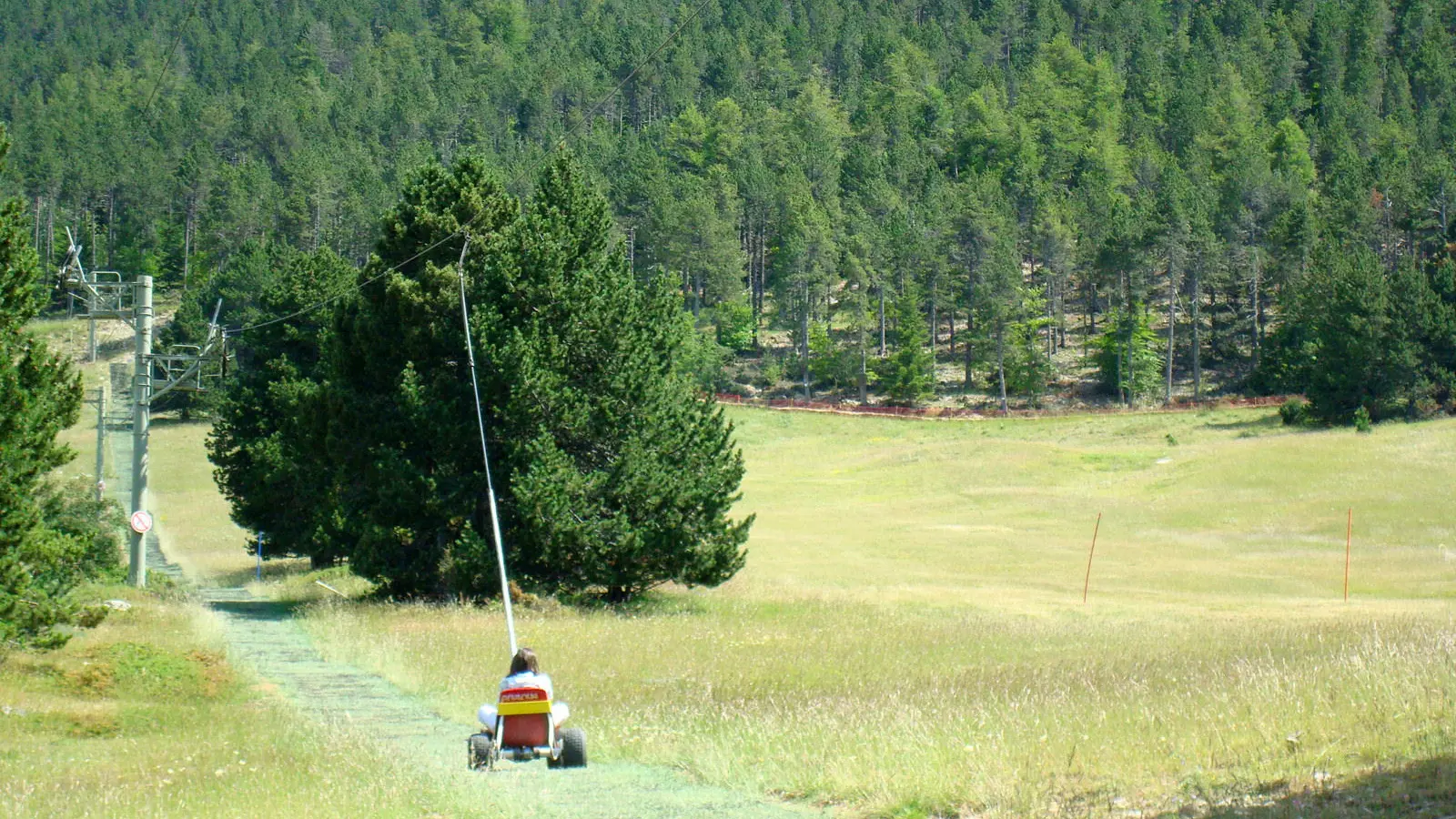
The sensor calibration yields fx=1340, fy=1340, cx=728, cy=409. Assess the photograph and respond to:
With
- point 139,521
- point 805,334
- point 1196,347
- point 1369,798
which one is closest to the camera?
point 1369,798

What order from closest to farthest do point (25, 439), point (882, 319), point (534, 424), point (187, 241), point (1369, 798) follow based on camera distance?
point (1369, 798)
point (25, 439)
point (534, 424)
point (882, 319)
point (187, 241)

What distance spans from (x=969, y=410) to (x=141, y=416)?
82.6 m

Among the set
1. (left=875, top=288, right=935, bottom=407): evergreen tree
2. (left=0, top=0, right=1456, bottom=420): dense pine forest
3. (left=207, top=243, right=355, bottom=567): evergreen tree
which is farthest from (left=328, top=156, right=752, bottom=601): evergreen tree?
(left=875, top=288, right=935, bottom=407): evergreen tree

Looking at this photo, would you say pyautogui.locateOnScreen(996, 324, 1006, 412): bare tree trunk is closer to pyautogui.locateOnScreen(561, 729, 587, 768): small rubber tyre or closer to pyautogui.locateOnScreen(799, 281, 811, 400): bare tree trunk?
pyautogui.locateOnScreen(799, 281, 811, 400): bare tree trunk

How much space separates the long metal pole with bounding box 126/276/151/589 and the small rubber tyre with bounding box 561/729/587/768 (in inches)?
955

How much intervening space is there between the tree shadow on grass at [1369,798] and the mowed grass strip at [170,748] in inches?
220

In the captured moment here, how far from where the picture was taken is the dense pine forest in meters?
112

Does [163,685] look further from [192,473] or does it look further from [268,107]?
[268,107]

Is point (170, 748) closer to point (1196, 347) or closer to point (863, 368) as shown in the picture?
point (863, 368)

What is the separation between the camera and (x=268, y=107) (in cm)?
17338

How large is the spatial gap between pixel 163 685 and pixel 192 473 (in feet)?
208

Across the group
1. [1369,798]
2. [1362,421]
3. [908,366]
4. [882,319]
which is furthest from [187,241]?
[1369,798]

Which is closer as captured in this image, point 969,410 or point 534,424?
point 534,424

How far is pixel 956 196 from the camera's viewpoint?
143625 mm
